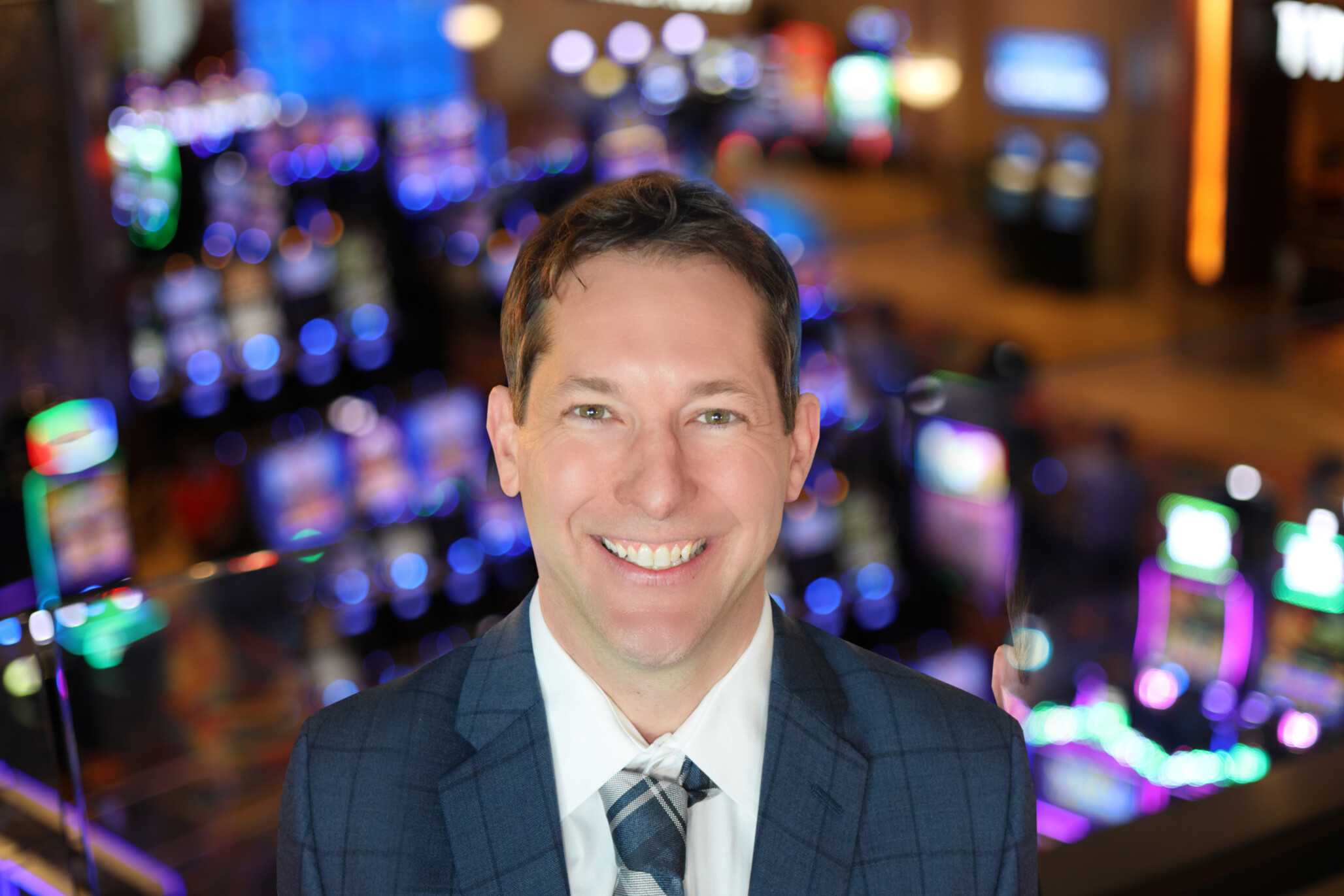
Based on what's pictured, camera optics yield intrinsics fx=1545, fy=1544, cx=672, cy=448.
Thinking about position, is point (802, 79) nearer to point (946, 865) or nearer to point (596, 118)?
point (596, 118)

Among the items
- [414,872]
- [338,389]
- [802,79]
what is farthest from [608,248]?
[802,79]

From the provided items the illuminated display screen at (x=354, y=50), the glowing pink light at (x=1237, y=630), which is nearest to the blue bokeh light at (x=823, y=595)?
the glowing pink light at (x=1237, y=630)

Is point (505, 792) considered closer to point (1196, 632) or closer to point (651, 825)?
point (651, 825)

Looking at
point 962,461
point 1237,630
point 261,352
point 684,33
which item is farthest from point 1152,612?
point 684,33

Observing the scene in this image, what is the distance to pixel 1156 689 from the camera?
580 centimetres

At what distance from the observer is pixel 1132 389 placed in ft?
31.6

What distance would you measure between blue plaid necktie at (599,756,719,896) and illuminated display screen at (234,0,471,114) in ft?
24.8

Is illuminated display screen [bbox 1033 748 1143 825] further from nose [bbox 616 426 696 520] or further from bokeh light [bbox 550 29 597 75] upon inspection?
bokeh light [bbox 550 29 597 75]

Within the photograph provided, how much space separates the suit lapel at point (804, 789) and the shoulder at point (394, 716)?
30cm

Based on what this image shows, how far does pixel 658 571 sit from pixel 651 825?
0.78 ft

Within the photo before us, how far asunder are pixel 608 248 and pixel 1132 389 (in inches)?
345

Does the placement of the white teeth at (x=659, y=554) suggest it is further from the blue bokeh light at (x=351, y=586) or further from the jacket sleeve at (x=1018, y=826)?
the blue bokeh light at (x=351, y=586)

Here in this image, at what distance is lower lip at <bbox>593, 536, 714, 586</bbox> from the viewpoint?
Result: 4.42ft

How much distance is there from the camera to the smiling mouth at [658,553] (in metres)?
1.35
